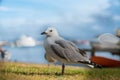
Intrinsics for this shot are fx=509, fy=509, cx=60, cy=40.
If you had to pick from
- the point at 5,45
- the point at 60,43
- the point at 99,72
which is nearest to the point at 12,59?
the point at 5,45

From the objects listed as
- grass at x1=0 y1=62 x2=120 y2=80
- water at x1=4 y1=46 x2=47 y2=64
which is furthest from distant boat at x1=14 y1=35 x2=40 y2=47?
grass at x1=0 y1=62 x2=120 y2=80

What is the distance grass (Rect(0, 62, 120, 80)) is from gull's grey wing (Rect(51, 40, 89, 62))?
0.06 meters

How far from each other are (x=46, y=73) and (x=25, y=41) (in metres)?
0.22

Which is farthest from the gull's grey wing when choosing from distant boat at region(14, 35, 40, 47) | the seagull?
distant boat at region(14, 35, 40, 47)

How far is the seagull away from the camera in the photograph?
9.13 ft

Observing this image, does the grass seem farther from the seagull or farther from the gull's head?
the gull's head

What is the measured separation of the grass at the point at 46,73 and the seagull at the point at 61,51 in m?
0.04

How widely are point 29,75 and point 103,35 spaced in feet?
1.55

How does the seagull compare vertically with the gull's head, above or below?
below

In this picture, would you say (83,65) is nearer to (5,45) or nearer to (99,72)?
(99,72)

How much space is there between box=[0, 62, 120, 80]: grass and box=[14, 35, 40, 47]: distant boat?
0.41 feet

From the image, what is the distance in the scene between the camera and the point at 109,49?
2750mm

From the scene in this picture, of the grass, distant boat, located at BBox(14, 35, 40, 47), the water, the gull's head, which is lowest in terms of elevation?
the grass

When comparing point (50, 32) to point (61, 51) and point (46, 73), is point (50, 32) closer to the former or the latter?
point (61, 51)
